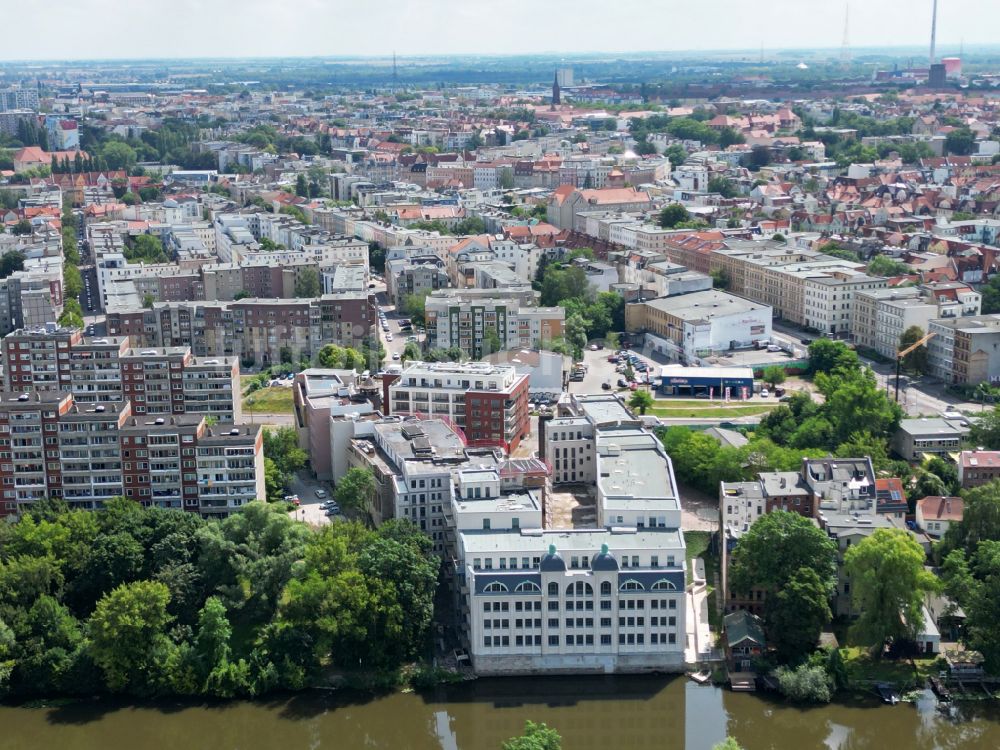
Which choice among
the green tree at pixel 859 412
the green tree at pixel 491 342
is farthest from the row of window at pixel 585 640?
the green tree at pixel 491 342

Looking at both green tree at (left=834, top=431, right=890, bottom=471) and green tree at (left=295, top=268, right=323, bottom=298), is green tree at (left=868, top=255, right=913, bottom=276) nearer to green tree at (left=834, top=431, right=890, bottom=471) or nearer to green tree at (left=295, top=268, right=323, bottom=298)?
green tree at (left=834, top=431, right=890, bottom=471)

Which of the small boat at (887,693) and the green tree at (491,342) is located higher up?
the green tree at (491,342)

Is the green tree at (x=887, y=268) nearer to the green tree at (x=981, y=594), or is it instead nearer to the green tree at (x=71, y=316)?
the green tree at (x=981, y=594)

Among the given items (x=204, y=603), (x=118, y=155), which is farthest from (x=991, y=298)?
(x=118, y=155)

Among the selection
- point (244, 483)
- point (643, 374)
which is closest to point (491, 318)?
point (643, 374)

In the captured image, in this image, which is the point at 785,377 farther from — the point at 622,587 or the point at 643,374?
the point at 622,587

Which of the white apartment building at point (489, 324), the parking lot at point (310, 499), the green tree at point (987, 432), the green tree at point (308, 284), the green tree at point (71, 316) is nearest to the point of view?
the parking lot at point (310, 499)

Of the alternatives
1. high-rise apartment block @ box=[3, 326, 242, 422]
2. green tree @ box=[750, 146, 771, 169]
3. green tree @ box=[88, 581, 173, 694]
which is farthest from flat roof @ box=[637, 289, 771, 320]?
green tree @ box=[750, 146, 771, 169]

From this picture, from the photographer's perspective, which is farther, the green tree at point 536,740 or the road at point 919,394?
the road at point 919,394
